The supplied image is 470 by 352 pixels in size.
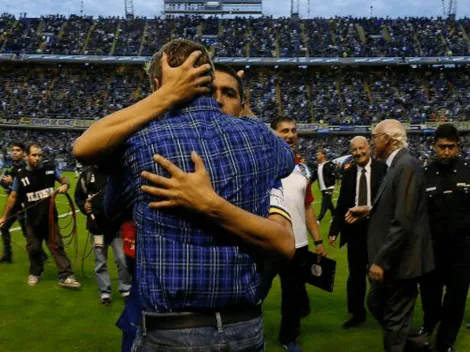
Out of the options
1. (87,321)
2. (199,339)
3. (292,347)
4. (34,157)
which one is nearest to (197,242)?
(199,339)

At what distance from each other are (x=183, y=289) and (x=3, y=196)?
22.8 metres

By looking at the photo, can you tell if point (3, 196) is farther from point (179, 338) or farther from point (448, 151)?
point (179, 338)

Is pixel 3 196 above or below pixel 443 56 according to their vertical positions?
below

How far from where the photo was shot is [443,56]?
5569 centimetres

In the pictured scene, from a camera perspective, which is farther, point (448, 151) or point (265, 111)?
point (265, 111)

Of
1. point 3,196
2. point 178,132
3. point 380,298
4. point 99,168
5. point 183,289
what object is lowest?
point 3,196

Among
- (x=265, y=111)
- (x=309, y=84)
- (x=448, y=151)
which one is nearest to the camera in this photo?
(x=448, y=151)

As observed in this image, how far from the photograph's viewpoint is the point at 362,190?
6438mm

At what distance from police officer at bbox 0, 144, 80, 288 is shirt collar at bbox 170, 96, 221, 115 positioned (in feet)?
22.2

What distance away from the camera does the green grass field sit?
19.0ft

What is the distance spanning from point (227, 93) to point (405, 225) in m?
2.41

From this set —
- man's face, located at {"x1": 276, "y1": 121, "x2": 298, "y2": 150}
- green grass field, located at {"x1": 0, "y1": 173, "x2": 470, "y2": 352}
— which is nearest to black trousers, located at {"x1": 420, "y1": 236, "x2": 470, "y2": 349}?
green grass field, located at {"x1": 0, "y1": 173, "x2": 470, "y2": 352}

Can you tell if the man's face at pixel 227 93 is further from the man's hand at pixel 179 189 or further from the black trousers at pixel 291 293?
the black trousers at pixel 291 293

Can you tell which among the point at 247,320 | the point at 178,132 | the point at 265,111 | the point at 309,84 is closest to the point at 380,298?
the point at 247,320
